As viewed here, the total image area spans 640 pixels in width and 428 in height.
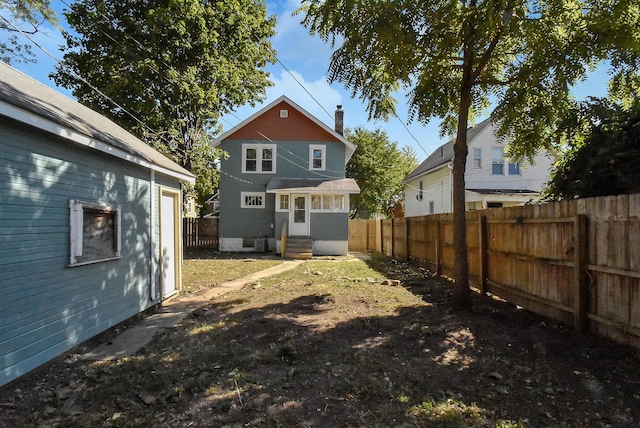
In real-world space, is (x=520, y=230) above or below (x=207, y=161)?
below

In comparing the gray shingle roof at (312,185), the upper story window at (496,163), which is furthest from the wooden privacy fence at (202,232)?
the upper story window at (496,163)

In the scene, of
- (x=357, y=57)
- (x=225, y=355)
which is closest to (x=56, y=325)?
(x=225, y=355)

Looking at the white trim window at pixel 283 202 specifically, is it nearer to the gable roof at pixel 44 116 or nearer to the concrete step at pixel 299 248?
the concrete step at pixel 299 248

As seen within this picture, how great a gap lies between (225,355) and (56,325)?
6.64ft

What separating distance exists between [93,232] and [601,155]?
26.2 feet

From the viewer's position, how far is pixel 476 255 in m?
8.02

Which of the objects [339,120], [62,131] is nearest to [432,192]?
[339,120]

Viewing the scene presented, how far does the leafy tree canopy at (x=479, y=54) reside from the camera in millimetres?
5145

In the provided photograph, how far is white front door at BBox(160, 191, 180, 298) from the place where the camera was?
7527 mm

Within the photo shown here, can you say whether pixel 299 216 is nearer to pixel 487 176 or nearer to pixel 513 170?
pixel 487 176

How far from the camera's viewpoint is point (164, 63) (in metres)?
14.9

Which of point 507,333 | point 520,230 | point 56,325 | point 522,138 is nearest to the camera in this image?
point 56,325

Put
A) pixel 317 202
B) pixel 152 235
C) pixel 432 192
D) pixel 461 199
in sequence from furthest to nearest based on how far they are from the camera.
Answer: pixel 432 192 → pixel 317 202 → pixel 152 235 → pixel 461 199

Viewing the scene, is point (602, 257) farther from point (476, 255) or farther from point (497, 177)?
point (497, 177)
